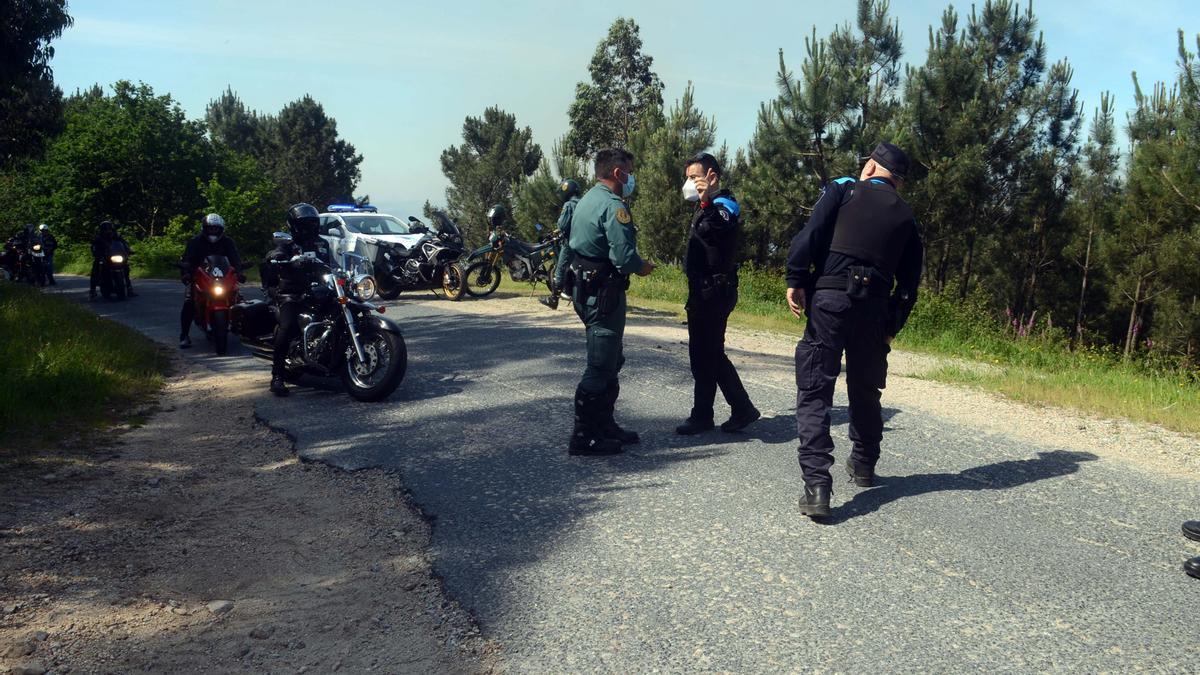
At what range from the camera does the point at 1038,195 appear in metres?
27.3

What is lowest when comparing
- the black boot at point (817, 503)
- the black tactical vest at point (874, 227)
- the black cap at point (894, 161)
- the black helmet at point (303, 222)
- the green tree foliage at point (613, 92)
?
the black boot at point (817, 503)

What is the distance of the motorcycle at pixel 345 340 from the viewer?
299 inches

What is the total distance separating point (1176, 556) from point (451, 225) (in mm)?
14224

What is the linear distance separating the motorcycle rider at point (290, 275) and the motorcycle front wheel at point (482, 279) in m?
7.44

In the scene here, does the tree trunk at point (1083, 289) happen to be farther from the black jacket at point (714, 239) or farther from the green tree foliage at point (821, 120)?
the black jacket at point (714, 239)

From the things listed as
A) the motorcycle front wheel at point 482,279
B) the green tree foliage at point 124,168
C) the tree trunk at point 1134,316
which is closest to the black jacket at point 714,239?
the motorcycle front wheel at point 482,279

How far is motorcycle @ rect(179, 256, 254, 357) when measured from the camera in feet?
35.8

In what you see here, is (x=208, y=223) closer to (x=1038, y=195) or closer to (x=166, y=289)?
(x=166, y=289)

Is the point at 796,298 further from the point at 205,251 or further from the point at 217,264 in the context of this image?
the point at 205,251

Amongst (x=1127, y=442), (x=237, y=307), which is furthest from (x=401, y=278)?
(x=1127, y=442)

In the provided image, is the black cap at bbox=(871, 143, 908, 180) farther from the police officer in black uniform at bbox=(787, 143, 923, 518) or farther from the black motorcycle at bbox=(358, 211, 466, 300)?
the black motorcycle at bbox=(358, 211, 466, 300)

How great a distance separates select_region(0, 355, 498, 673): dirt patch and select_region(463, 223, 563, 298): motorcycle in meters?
10.4

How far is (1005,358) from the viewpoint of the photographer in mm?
12648

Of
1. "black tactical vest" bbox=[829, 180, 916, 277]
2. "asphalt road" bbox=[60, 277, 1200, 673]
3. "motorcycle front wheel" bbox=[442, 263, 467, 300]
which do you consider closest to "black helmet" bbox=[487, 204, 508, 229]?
"motorcycle front wheel" bbox=[442, 263, 467, 300]
